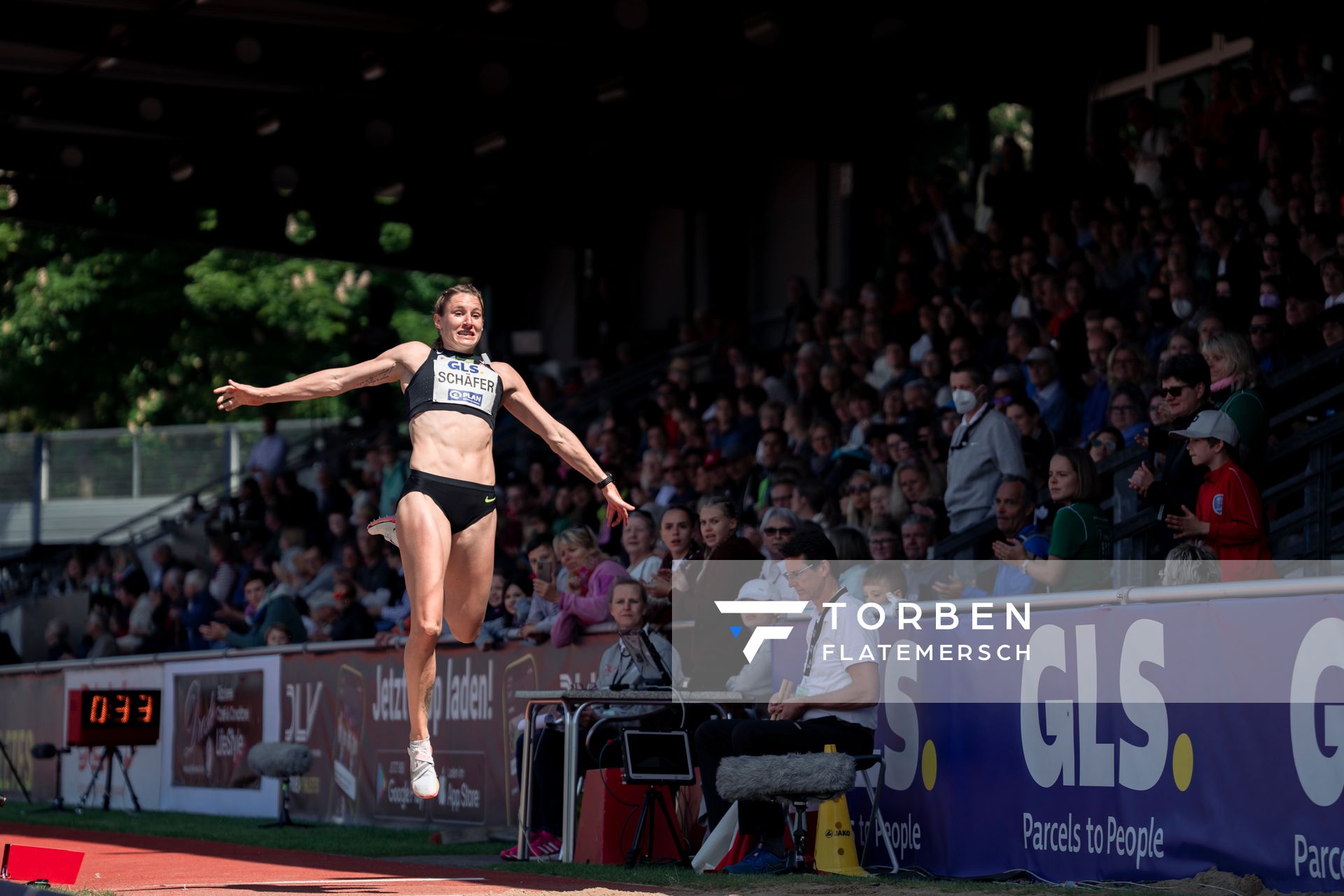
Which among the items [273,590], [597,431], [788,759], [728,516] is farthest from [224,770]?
[788,759]

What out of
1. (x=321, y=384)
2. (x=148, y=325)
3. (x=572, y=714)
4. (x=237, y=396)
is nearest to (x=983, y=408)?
(x=572, y=714)

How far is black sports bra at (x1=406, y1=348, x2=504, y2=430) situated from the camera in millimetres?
8539

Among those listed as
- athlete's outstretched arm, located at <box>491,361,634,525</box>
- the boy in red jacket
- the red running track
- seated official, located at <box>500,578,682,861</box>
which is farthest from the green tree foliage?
the boy in red jacket

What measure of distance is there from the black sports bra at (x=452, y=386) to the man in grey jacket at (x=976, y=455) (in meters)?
4.49

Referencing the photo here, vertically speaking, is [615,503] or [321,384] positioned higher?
[321,384]

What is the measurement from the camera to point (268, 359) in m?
42.3

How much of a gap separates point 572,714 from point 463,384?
264 cm

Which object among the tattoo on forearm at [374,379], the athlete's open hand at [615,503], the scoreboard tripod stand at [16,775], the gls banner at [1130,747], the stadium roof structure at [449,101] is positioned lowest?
the scoreboard tripod stand at [16,775]

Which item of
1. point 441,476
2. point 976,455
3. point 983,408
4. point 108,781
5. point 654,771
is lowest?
point 108,781

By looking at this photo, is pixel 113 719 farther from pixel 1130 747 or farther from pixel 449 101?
pixel 1130 747

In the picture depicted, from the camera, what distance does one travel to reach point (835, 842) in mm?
9289

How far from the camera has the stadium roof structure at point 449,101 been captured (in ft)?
62.6

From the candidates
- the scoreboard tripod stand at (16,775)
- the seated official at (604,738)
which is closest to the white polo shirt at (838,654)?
the seated official at (604,738)

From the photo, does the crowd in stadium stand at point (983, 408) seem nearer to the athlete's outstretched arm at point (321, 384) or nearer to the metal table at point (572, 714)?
the metal table at point (572, 714)
